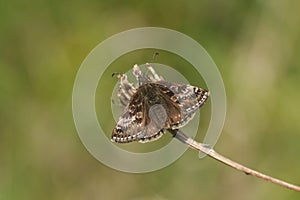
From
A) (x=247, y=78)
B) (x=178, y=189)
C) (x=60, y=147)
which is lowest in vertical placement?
(x=178, y=189)

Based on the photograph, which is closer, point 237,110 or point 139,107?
point 139,107

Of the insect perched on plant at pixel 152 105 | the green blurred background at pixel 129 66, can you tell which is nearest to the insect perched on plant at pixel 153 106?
the insect perched on plant at pixel 152 105

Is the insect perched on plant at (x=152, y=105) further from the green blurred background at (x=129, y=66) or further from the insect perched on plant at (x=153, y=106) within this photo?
the green blurred background at (x=129, y=66)

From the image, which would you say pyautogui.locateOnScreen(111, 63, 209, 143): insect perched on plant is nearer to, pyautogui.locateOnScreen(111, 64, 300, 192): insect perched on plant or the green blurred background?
pyautogui.locateOnScreen(111, 64, 300, 192): insect perched on plant

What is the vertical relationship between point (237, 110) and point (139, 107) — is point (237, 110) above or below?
above

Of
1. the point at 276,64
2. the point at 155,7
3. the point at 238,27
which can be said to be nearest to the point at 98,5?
the point at 155,7

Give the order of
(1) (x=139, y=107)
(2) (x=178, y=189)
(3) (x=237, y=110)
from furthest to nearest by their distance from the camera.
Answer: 1. (3) (x=237, y=110)
2. (2) (x=178, y=189)
3. (1) (x=139, y=107)

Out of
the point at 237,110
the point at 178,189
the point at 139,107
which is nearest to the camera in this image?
the point at 139,107

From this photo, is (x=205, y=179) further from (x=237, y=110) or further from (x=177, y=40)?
(x=177, y=40)
